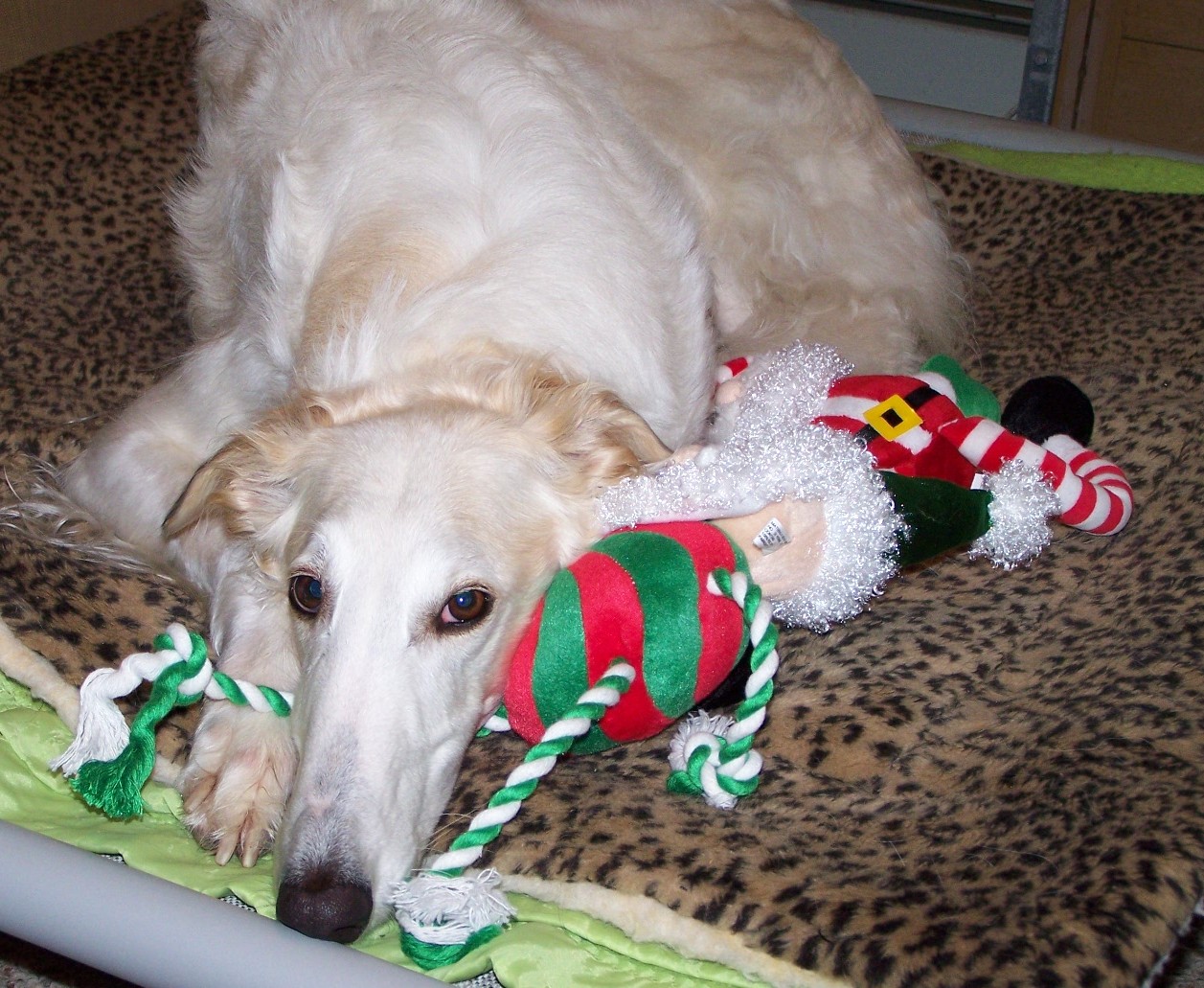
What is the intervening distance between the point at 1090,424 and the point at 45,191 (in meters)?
2.59

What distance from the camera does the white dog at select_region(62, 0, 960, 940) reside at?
5.29ft

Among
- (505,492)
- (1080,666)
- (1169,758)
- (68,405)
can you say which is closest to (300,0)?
(68,405)

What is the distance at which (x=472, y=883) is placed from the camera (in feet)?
4.99

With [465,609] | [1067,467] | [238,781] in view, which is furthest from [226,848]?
[1067,467]

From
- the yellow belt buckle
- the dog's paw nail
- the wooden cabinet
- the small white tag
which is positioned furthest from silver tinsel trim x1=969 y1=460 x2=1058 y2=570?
the wooden cabinet

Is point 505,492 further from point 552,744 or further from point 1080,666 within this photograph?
point 1080,666

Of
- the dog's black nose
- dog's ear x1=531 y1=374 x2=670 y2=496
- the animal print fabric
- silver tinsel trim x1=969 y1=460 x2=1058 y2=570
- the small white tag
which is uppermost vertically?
dog's ear x1=531 y1=374 x2=670 y2=496

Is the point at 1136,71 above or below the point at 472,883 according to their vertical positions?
below

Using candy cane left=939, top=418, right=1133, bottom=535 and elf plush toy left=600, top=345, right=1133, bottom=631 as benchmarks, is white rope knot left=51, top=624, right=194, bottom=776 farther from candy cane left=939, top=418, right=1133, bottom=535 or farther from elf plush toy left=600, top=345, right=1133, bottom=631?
candy cane left=939, top=418, right=1133, bottom=535

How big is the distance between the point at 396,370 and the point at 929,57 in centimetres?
435

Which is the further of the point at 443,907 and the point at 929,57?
the point at 929,57

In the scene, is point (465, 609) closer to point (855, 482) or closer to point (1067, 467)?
point (855, 482)

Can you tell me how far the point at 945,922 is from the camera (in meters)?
1.49

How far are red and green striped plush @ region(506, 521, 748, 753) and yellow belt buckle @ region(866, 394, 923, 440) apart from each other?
1.34 feet
